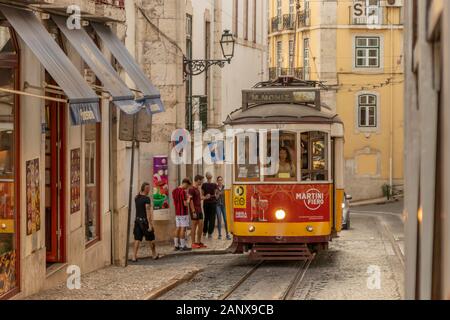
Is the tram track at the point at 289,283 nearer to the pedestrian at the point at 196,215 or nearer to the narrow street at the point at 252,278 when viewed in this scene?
the narrow street at the point at 252,278

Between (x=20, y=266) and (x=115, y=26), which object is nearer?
(x=20, y=266)

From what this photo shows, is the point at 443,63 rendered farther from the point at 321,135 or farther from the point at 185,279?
the point at 321,135

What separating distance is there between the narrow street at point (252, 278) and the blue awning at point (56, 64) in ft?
7.48

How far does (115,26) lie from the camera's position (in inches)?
715

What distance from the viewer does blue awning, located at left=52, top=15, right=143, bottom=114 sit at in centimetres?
1455

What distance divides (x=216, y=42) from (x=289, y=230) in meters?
15.2

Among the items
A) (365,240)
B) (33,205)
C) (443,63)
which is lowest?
(365,240)

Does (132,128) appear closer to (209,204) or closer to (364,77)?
(209,204)

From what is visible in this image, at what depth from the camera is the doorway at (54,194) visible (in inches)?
596

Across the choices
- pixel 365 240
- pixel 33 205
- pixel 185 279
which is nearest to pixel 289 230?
pixel 185 279

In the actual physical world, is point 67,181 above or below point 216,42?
below
